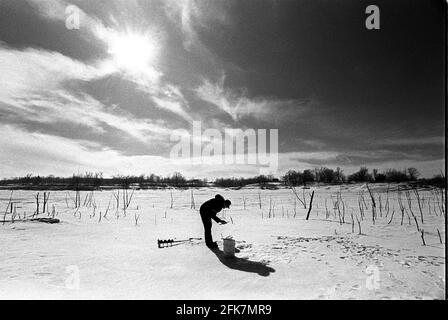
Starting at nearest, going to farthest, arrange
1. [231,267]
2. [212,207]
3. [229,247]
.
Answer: [231,267] < [229,247] < [212,207]

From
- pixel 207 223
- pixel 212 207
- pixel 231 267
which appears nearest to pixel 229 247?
pixel 231 267

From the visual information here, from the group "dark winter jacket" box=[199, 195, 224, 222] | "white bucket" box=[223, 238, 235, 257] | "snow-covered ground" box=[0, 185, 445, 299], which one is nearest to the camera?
"snow-covered ground" box=[0, 185, 445, 299]

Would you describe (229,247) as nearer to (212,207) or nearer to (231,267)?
(231,267)

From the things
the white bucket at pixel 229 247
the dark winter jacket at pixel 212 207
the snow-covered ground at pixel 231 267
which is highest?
the dark winter jacket at pixel 212 207

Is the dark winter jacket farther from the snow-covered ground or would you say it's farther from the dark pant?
the snow-covered ground

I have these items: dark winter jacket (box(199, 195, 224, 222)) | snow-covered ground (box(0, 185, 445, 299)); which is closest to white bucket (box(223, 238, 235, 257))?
snow-covered ground (box(0, 185, 445, 299))

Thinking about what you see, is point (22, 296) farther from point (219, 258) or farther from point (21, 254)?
point (219, 258)

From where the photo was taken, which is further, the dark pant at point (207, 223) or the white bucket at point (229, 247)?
the dark pant at point (207, 223)

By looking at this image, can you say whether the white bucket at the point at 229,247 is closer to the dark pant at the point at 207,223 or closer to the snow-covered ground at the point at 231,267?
the snow-covered ground at the point at 231,267

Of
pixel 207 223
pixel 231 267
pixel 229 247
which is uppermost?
pixel 207 223

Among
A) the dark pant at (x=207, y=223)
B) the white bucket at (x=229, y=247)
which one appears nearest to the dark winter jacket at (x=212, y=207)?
the dark pant at (x=207, y=223)

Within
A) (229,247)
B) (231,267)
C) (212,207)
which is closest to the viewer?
(231,267)

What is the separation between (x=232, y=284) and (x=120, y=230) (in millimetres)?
6567
